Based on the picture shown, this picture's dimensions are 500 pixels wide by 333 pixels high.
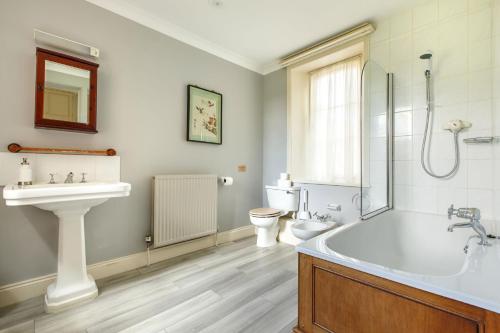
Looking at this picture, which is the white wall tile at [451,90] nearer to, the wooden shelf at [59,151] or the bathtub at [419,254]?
the bathtub at [419,254]

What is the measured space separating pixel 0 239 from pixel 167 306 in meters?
1.25

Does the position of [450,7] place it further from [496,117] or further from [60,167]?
[60,167]

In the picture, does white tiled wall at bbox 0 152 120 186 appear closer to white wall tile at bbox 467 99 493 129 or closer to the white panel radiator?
the white panel radiator

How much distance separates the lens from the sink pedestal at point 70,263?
1582mm

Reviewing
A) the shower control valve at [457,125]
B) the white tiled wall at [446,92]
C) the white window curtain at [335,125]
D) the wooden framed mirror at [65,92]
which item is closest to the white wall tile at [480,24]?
the white tiled wall at [446,92]

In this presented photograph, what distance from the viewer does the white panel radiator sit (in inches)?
88.4

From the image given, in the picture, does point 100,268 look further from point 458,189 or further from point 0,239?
point 458,189

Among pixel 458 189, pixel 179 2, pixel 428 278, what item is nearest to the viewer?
pixel 428 278

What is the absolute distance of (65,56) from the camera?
180cm

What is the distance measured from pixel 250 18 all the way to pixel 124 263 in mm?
2636

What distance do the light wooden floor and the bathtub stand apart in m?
0.60

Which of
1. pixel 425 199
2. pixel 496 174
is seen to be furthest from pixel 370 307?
pixel 496 174

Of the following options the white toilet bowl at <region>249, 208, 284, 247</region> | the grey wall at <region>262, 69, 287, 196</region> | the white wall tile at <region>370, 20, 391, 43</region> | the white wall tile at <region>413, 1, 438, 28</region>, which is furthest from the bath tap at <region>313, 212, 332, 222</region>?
the white wall tile at <region>413, 1, 438, 28</region>

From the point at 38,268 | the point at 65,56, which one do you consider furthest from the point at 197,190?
the point at 65,56
